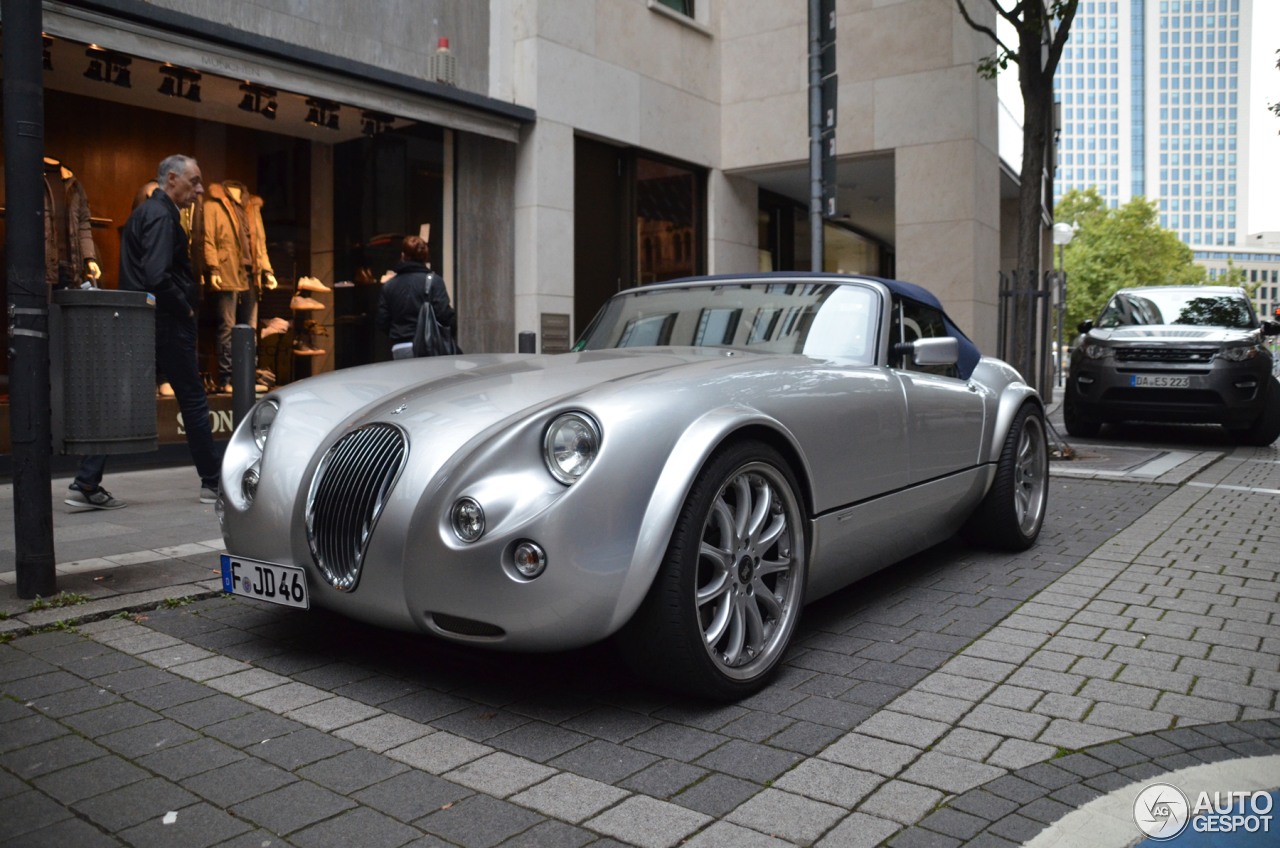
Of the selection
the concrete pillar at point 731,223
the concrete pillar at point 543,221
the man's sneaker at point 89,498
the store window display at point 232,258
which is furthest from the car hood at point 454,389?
the concrete pillar at point 731,223

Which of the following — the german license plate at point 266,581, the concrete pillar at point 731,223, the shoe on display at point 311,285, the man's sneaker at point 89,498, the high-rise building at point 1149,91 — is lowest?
the man's sneaker at point 89,498

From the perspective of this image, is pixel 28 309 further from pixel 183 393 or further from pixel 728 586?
pixel 728 586

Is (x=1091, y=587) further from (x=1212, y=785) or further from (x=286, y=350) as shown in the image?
(x=286, y=350)

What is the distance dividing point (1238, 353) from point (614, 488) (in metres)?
10.5

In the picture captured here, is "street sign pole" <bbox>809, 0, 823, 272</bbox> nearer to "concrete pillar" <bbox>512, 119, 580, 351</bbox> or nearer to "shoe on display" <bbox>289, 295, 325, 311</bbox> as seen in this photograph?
"concrete pillar" <bbox>512, 119, 580, 351</bbox>

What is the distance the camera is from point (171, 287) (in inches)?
231

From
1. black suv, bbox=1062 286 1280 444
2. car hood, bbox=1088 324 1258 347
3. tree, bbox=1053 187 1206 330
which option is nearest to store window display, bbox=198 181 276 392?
black suv, bbox=1062 286 1280 444

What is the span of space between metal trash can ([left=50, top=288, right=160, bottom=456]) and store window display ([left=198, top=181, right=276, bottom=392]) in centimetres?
476

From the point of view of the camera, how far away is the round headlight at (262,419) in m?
3.49

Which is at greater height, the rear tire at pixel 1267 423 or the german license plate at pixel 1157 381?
the german license plate at pixel 1157 381

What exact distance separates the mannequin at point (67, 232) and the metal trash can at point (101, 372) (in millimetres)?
4277

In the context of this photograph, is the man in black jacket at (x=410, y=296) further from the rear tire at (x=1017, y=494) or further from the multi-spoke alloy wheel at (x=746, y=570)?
the multi-spoke alloy wheel at (x=746, y=570)

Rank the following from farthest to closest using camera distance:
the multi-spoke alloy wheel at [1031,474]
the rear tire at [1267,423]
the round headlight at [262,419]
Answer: the rear tire at [1267,423] → the multi-spoke alloy wheel at [1031,474] → the round headlight at [262,419]

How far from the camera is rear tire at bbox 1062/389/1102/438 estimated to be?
38.9 feet
